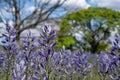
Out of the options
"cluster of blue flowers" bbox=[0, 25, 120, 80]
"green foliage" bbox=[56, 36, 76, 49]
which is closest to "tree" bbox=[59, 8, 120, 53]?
"green foliage" bbox=[56, 36, 76, 49]

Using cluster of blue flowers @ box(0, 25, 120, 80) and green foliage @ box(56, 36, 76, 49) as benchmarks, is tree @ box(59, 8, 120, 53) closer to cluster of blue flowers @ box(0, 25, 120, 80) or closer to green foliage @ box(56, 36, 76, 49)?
green foliage @ box(56, 36, 76, 49)

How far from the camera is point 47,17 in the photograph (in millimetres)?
29094

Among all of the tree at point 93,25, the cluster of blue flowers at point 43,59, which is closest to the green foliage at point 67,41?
the tree at point 93,25

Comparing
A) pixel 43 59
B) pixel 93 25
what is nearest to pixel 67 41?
pixel 93 25

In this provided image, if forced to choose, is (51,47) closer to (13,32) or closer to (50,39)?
(50,39)

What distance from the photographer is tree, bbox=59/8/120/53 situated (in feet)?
167

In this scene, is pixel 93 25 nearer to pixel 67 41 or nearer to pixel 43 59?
pixel 67 41

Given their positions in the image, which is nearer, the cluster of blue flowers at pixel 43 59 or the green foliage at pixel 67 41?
the cluster of blue flowers at pixel 43 59

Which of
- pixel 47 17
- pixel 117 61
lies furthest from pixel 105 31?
pixel 117 61

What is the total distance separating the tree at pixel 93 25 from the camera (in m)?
50.8

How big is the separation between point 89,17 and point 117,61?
51.6 m

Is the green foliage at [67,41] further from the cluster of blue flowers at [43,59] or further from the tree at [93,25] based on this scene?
the cluster of blue flowers at [43,59]

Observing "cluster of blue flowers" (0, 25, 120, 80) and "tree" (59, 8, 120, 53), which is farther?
"tree" (59, 8, 120, 53)

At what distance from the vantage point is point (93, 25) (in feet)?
174
